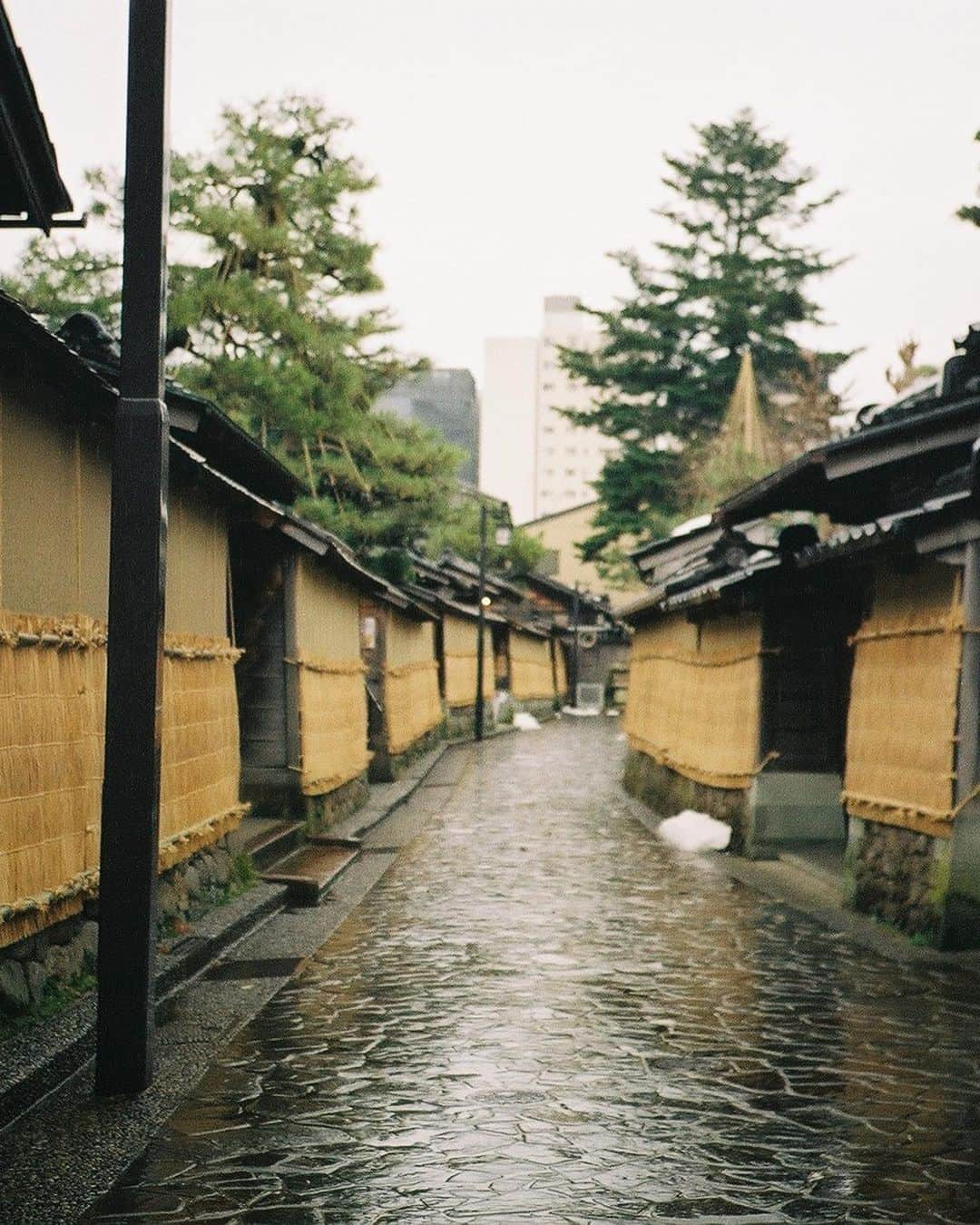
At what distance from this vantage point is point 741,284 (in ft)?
190

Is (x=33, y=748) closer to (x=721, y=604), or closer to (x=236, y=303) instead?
(x=721, y=604)

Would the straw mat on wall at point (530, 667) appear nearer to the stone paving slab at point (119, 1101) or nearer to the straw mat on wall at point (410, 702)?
the straw mat on wall at point (410, 702)

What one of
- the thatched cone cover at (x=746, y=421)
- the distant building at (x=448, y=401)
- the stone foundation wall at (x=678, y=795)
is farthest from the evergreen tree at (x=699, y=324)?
the distant building at (x=448, y=401)

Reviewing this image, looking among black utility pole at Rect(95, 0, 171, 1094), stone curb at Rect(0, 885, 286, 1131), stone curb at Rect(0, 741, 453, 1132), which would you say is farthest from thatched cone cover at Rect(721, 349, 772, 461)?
black utility pole at Rect(95, 0, 171, 1094)

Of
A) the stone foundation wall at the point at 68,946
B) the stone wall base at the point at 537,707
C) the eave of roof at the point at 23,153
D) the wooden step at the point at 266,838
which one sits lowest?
the stone wall base at the point at 537,707

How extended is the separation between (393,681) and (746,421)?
20714mm

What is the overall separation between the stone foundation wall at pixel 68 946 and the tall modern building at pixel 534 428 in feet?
510

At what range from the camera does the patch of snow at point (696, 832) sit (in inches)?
861

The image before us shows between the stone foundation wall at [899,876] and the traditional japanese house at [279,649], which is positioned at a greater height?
the traditional japanese house at [279,649]

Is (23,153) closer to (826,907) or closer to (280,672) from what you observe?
(280,672)

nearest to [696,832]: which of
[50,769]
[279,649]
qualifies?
[279,649]

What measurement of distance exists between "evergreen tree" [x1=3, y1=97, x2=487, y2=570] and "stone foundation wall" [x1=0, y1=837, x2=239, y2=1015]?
23050 millimetres

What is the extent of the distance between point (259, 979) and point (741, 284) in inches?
1976

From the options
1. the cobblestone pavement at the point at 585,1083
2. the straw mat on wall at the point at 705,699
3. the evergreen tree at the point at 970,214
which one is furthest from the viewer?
the evergreen tree at the point at 970,214
